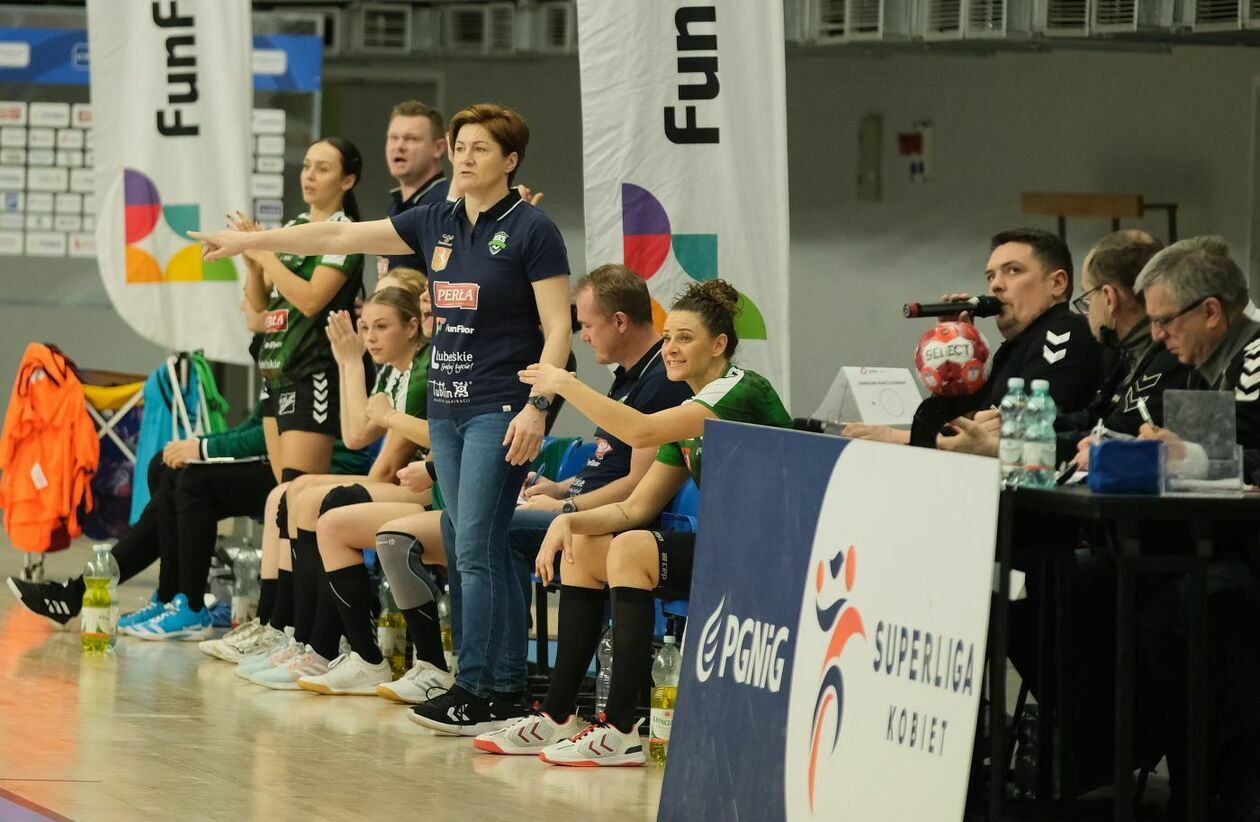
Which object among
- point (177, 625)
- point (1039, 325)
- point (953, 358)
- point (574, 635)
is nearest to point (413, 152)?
point (177, 625)

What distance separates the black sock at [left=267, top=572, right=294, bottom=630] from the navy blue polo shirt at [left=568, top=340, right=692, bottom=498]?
1450mm

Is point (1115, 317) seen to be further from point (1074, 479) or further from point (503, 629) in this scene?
point (503, 629)

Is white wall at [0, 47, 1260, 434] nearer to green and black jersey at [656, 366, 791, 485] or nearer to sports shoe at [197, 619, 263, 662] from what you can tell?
sports shoe at [197, 619, 263, 662]

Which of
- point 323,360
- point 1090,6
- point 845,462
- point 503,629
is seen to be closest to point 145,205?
point 323,360

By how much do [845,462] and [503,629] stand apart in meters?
1.98

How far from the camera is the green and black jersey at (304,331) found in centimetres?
678

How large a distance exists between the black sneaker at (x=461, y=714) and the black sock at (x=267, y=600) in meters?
1.54

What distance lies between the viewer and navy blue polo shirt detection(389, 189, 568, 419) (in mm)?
5328

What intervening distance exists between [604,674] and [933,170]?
6526 mm

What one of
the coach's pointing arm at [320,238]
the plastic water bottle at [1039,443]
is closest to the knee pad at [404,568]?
the coach's pointing arm at [320,238]

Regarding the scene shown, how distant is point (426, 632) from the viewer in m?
→ 5.95

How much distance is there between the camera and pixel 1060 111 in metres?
10.8

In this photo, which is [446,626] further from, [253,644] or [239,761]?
[239,761]

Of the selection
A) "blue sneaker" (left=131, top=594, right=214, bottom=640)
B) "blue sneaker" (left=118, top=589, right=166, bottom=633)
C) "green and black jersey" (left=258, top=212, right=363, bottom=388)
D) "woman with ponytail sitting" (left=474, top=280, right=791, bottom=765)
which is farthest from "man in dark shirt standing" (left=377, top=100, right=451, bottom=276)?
"woman with ponytail sitting" (left=474, top=280, right=791, bottom=765)
